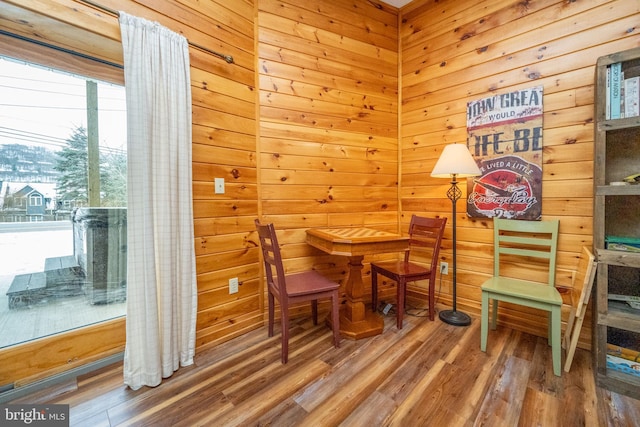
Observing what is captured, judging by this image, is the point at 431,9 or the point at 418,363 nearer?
the point at 418,363

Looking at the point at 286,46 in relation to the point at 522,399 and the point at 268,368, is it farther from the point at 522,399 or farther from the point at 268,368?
the point at 522,399

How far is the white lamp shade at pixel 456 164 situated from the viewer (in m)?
2.09

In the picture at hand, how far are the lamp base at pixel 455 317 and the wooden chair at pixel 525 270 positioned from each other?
196 millimetres

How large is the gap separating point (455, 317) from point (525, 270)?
67cm

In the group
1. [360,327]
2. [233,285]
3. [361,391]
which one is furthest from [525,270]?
[233,285]

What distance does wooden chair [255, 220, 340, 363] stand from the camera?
1.73 metres

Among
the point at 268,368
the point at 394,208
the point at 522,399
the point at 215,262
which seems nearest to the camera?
the point at 522,399

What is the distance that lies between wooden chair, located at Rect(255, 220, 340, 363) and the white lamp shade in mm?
1224

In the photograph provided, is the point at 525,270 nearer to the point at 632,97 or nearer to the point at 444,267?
the point at 444,267

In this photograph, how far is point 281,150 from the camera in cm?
231

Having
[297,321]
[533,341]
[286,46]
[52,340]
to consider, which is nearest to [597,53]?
[533,341]

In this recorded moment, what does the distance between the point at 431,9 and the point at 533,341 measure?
3.05 metres

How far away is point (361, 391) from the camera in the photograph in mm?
1500

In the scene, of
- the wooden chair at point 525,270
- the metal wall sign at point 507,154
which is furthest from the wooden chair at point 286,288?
the metal wall sign at point 507,154
